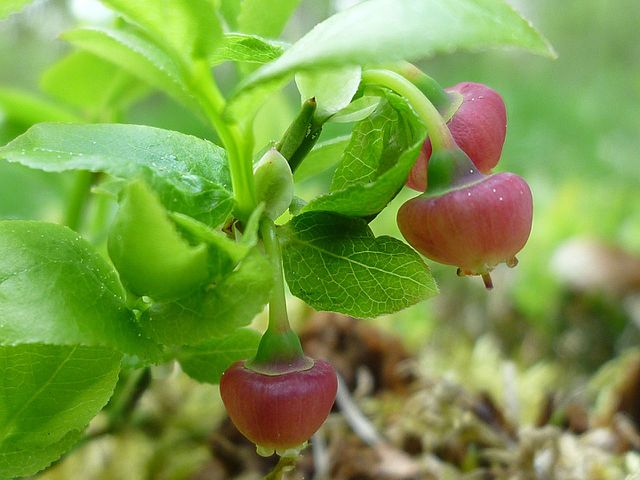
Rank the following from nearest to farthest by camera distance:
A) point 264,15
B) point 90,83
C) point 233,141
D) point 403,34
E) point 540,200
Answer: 1. point 403,34
2. point 233,141
3. point 264,15
4. point 90,83
5. point 540,200

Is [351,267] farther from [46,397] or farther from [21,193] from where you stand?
[21,193]

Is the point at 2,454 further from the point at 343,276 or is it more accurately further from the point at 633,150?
the point at 633,150

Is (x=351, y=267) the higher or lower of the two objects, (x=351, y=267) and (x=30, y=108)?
the higher

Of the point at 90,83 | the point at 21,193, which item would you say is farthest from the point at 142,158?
the point at 21,193

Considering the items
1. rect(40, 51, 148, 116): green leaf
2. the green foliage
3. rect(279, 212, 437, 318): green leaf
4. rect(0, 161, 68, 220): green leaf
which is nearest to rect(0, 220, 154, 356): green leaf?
the green foliage

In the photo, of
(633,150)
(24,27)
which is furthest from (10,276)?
(24,27)

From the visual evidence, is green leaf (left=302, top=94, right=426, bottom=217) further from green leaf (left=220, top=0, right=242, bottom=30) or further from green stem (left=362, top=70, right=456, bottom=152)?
green leaf (left=220, top=0, right=242, bottom=30)
